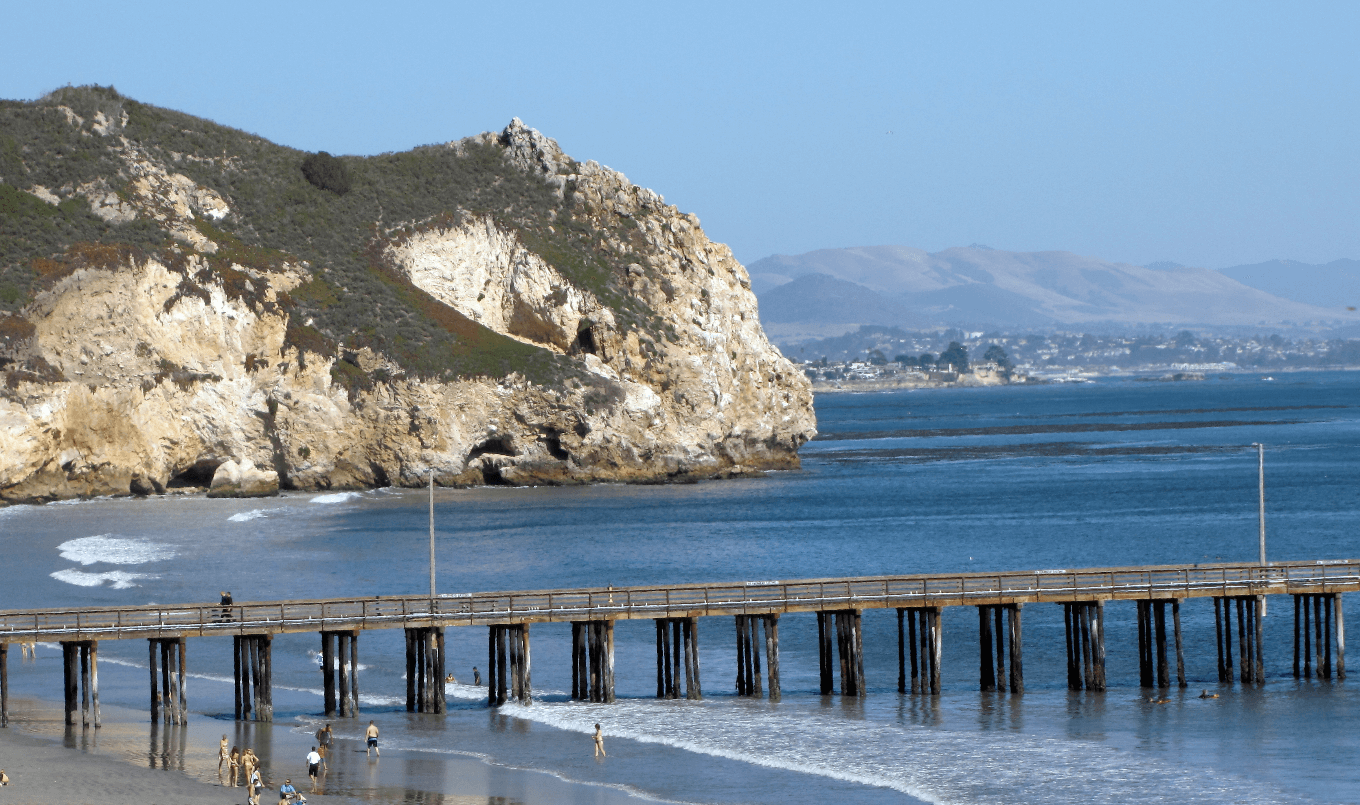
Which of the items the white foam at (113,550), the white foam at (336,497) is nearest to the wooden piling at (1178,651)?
the white foam at (113,550)

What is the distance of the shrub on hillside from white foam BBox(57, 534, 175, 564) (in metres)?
51.0

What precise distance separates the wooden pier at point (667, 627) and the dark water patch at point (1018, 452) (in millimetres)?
87157

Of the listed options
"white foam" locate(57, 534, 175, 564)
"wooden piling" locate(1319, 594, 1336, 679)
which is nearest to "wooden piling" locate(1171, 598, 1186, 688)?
"wooden piling" locate(1319, 594, 1336, 679)

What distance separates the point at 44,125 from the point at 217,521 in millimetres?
41028

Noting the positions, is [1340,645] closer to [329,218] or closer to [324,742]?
[324,742]

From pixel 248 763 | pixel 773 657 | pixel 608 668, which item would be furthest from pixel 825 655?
pixel 248 763

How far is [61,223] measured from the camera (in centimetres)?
10269

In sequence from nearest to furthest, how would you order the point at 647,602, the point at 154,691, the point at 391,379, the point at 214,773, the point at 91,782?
the point at 91,782, the point at 214,773, the point at 154,691, the point at 647,602, the point at 391,379

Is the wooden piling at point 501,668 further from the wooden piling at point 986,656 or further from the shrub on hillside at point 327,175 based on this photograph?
the shrub on hillside at point 327,175

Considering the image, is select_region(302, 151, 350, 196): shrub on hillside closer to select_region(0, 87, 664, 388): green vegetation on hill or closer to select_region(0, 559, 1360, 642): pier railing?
select_region(0, 87, 664, 388): green vegetation on hill

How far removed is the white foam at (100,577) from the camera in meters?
61.2

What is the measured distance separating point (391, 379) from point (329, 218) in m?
21.0

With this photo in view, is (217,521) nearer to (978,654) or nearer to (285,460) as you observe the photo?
(285,460)

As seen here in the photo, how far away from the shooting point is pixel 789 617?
59.9m
